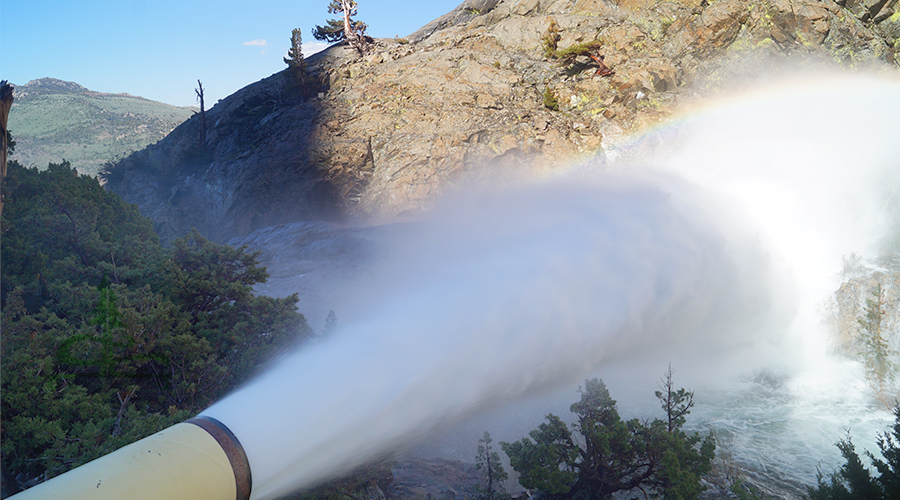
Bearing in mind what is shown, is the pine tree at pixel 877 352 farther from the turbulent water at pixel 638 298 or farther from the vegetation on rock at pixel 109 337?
the vegetation on rock at pixel 109 337

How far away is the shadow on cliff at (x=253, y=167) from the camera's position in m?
23.9

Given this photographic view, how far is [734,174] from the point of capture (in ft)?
62.1

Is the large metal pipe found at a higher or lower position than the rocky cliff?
lower

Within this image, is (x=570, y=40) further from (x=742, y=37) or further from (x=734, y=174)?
(x=734, y=174)

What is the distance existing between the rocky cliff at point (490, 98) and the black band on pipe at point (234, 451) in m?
19.6

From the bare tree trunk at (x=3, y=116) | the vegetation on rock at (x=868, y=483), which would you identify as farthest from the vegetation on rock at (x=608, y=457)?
the bare tree trunk at (x=3, y=116)

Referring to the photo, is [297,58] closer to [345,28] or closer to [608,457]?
[345,28]

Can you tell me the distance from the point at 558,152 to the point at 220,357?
18836 mm

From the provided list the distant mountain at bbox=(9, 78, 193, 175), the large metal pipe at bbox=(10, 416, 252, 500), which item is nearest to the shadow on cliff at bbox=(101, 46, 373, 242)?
the large metal pipe at bbox=(10, 416, 252, 500)

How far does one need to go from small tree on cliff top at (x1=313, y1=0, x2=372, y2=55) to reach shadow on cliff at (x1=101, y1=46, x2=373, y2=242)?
1.08 meters

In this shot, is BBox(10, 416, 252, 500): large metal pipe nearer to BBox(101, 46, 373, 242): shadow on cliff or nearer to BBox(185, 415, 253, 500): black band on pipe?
BBox(185, 415, 253, 500): black band on pipe

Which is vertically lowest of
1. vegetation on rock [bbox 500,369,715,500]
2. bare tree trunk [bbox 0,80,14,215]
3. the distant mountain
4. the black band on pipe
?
vegetation on rock [bbox 500,369,715,500]

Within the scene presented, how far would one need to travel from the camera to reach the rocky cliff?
74.0 feet

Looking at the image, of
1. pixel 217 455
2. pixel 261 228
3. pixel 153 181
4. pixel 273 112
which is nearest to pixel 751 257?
pixel 217 455
